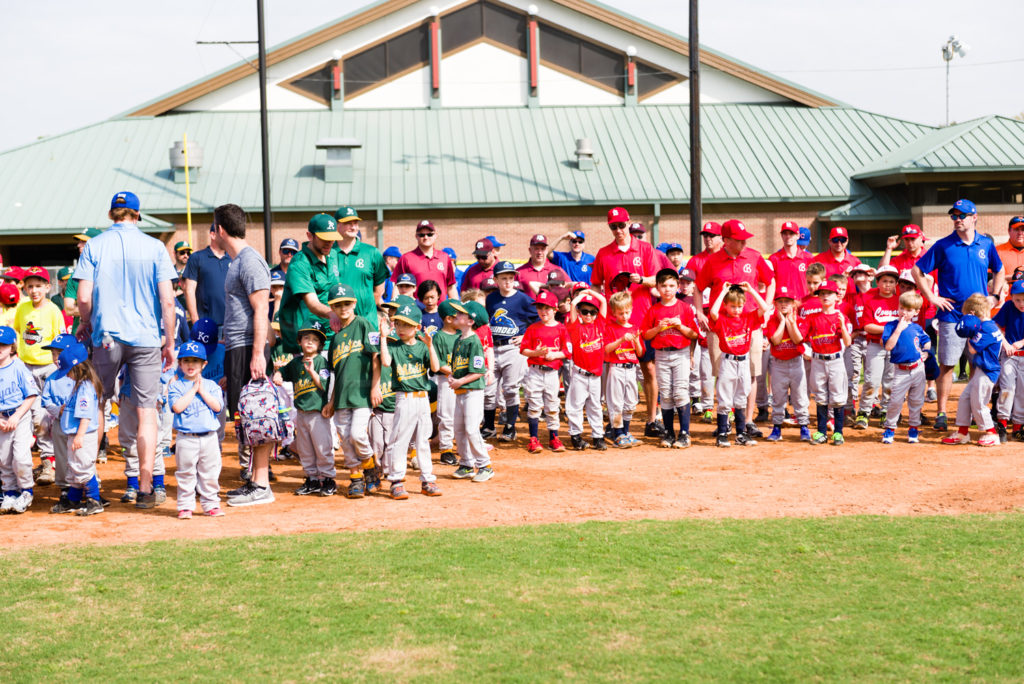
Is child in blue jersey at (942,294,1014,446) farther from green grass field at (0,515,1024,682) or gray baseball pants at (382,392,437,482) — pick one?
gray baseball pants at (382,392,437,482)

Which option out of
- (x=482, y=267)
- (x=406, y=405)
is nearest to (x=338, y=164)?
(x=482, y=267)

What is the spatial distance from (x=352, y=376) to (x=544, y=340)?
263cm

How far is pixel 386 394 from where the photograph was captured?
26.0 feet

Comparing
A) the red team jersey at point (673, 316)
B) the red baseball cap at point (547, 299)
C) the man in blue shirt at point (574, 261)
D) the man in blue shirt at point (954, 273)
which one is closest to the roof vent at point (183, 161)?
the man in blue shirt at point (574, 261)

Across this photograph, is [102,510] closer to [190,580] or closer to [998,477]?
[190,580]

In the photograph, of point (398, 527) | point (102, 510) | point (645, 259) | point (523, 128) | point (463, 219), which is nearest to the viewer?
point (398, 527)

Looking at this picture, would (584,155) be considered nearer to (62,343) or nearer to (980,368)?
(980,368)

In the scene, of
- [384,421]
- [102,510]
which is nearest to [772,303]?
[384,421]

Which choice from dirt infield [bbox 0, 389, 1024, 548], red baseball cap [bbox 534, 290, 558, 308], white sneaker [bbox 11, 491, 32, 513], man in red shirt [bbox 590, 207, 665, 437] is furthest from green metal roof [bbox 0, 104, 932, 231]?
white sneaker [bbox 11, 491, 32, 513]

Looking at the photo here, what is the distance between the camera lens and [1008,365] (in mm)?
10016

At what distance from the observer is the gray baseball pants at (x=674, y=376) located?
32.4 ft

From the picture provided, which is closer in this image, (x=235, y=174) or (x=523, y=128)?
(x=235, y=174)

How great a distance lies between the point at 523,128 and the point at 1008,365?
66.7 feet

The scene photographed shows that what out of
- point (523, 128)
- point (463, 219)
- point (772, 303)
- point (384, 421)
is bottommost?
point (384, 421)
